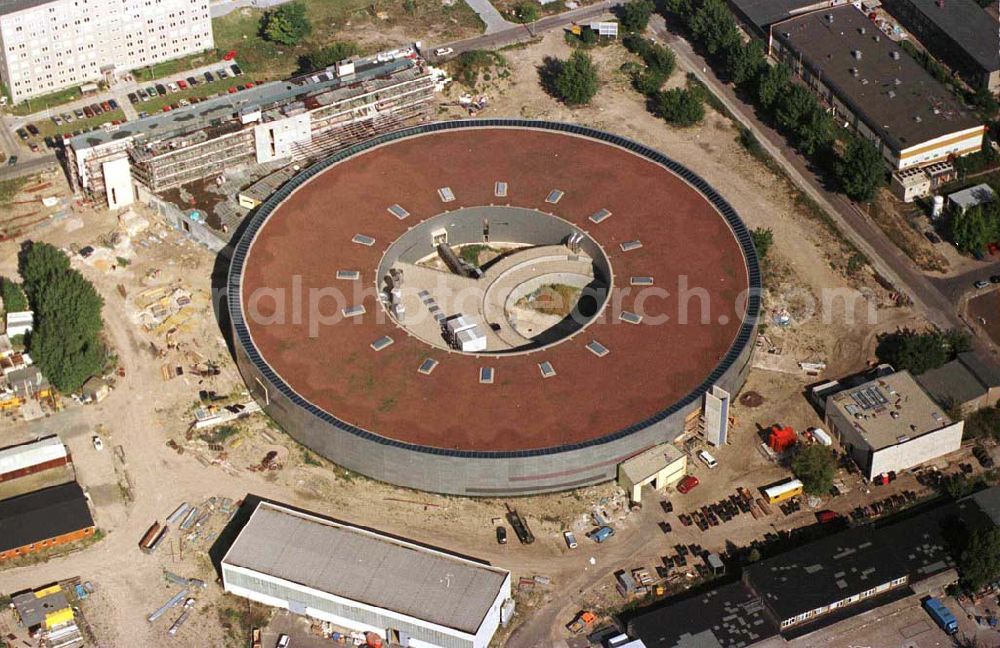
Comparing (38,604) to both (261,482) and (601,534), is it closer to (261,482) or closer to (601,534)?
(261,482)

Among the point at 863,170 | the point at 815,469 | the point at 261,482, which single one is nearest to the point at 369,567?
the point at 261,482

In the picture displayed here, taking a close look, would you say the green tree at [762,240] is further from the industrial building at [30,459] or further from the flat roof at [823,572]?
the industrial building at [30,459]

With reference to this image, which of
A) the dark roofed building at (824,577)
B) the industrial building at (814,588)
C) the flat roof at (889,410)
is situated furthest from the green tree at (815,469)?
the dark roofed building at (824,577)

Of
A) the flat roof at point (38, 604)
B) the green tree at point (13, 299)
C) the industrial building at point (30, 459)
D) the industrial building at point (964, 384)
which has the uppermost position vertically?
the green tree at point (13, 299)

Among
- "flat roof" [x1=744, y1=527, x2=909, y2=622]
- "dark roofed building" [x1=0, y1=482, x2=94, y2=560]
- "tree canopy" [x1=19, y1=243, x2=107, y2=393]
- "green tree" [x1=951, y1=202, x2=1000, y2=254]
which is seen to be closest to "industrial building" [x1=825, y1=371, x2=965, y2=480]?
"flat roof" [x1=744, y1=527, x2=909, y2=622]

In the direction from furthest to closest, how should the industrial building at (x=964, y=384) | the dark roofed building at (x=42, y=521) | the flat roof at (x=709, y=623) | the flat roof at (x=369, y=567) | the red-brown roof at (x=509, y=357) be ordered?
the industrial building at (x=964, y=384) → the red-brown roof at (x=509, y=357) → the dark roofed building at (x=42, y=521) → the flat roof at (x=369, y=567) → the flat roof at (x=709, y=623)

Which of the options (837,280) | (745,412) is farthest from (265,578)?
(837,280)
